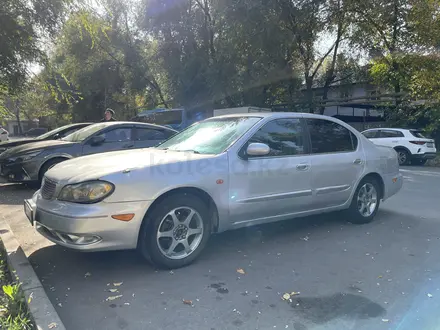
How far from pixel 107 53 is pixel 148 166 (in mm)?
23924

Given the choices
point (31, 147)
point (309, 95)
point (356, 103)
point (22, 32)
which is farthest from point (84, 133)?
point (309, 95)

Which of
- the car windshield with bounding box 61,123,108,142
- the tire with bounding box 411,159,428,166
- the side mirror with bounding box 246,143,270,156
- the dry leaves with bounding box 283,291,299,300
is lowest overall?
the dry leaves with bounding box 283,291,299,300

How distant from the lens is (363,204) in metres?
5.31

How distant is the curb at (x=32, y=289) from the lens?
253cm

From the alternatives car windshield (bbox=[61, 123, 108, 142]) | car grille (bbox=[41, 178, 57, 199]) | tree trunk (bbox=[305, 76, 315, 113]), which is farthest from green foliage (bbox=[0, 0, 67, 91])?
tree trunk (bbox=[305, 76, 315, 113])

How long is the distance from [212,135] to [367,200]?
2640 millimetres

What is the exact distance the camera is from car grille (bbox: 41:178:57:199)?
11.5ft

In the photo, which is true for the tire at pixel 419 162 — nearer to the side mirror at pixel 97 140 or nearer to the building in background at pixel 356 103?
the building in background at pixel 356 103

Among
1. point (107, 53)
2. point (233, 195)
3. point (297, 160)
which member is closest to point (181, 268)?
point (233, 195)

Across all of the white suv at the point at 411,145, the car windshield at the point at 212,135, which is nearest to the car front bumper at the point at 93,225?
the car windshield at the point at 212,135

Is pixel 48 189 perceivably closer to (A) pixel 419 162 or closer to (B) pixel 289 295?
(B) pixel 289 295

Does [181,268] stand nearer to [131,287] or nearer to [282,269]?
[131,287]

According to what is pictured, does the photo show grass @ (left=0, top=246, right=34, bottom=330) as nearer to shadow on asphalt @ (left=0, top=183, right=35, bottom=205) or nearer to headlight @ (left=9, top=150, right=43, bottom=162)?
shadow on asphalt @ (left=0, top=183, right=35, bottom=205)

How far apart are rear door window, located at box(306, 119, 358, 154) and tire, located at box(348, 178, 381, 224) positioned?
59 cm
